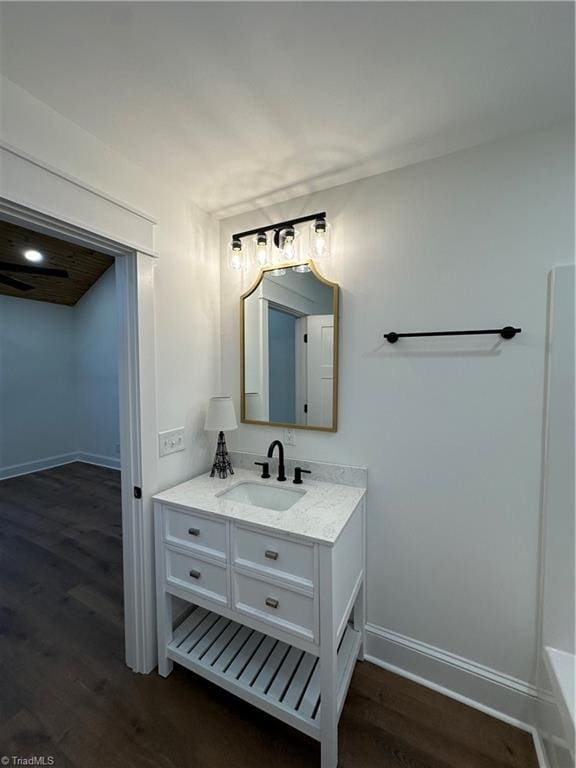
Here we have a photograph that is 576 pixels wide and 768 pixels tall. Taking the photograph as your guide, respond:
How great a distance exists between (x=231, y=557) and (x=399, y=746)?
1.00 metres

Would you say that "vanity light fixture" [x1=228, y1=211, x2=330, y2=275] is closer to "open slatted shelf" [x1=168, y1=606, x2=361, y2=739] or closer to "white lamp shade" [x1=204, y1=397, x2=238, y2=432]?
"white lamp shade" [x1=204, y1=397, x2=238, y2=432]

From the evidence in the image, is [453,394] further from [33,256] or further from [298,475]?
[33,256]

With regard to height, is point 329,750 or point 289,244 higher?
point 289,244

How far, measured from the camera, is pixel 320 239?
158 centimetres

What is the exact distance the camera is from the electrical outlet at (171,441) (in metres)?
1.62

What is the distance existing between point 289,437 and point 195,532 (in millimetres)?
698

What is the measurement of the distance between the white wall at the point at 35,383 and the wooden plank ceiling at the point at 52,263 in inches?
10.4

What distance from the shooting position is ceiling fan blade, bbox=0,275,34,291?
12.5 feet

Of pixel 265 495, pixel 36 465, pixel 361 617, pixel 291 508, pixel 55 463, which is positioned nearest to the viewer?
pixel 291 508

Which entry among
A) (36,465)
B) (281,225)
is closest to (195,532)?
(281,225)

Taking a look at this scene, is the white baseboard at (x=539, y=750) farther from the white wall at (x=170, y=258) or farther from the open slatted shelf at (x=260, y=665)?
the white wall at (x=170, y=258)

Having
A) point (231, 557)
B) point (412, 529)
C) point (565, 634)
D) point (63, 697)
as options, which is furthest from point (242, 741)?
point (565, 634)

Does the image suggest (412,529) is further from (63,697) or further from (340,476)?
(63,697)

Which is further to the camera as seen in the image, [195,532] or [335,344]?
[335,344]
